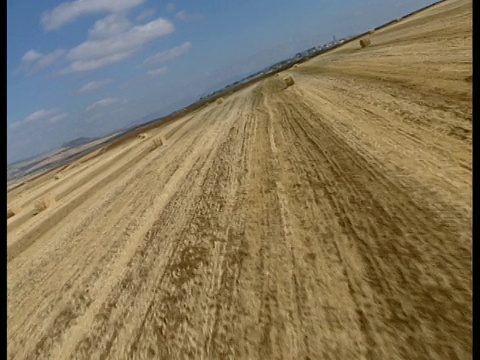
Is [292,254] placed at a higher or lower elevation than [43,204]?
lower

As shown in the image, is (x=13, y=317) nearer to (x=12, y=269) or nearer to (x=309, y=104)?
(x=12, y=269)

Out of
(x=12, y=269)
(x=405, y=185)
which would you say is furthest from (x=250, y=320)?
(x=12, y=269)

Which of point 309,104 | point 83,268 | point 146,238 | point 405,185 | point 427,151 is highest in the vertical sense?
point 309,104

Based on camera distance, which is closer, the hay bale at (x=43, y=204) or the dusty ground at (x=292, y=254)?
the dusty ground at (x=292, y=254)

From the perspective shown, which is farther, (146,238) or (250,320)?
(146,238)

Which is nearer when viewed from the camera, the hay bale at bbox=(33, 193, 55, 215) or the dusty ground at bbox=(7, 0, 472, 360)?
the dusty ground at bbox=(7, 0, 472, 360)

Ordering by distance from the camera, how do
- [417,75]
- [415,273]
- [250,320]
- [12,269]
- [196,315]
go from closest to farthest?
[415,273] → [250,320] → [196,315] → [12,269] → [417,75]

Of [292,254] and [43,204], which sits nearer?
[292,254]

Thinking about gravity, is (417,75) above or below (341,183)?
above
